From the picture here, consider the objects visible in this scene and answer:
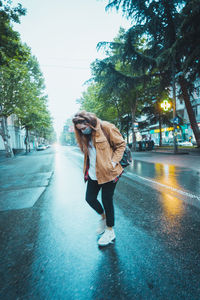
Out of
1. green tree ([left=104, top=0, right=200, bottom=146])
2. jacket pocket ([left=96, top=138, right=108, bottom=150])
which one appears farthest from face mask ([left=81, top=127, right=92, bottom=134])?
green tree ([left=104, top=0, right=200, bottom=146])

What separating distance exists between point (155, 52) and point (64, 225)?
16.6 meters

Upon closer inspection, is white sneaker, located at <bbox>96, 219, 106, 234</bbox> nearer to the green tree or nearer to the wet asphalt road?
the wet asphalt road

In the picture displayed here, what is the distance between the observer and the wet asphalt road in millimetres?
1775

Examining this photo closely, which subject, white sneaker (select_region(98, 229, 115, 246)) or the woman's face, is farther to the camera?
white sneaker (select_region(98, 229, 115, 246))

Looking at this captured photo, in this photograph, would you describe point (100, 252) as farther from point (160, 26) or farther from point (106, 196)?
point (160, 26)

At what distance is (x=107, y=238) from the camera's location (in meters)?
2.58

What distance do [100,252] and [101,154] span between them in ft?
4.08

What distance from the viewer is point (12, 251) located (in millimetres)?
2539

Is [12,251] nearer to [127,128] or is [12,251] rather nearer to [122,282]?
[122,282]

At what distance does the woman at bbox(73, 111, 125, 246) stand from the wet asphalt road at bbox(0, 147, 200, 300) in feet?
1.39

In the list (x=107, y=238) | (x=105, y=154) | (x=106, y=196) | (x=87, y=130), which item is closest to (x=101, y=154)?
(x=105, y=154)

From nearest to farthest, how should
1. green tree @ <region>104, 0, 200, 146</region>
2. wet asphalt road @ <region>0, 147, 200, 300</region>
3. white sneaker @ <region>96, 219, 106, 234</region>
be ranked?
wet asphalt road @ <region>0, 147, 200, 300</region>, white sneaker @ <region>96, 219, 106, 234</region>, green tree @ <region>104, 0, 200, 146</region>

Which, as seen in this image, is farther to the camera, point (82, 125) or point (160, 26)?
point (160, 26)

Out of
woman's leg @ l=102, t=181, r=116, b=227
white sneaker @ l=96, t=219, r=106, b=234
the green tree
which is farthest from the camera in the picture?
Answer: the green tree
